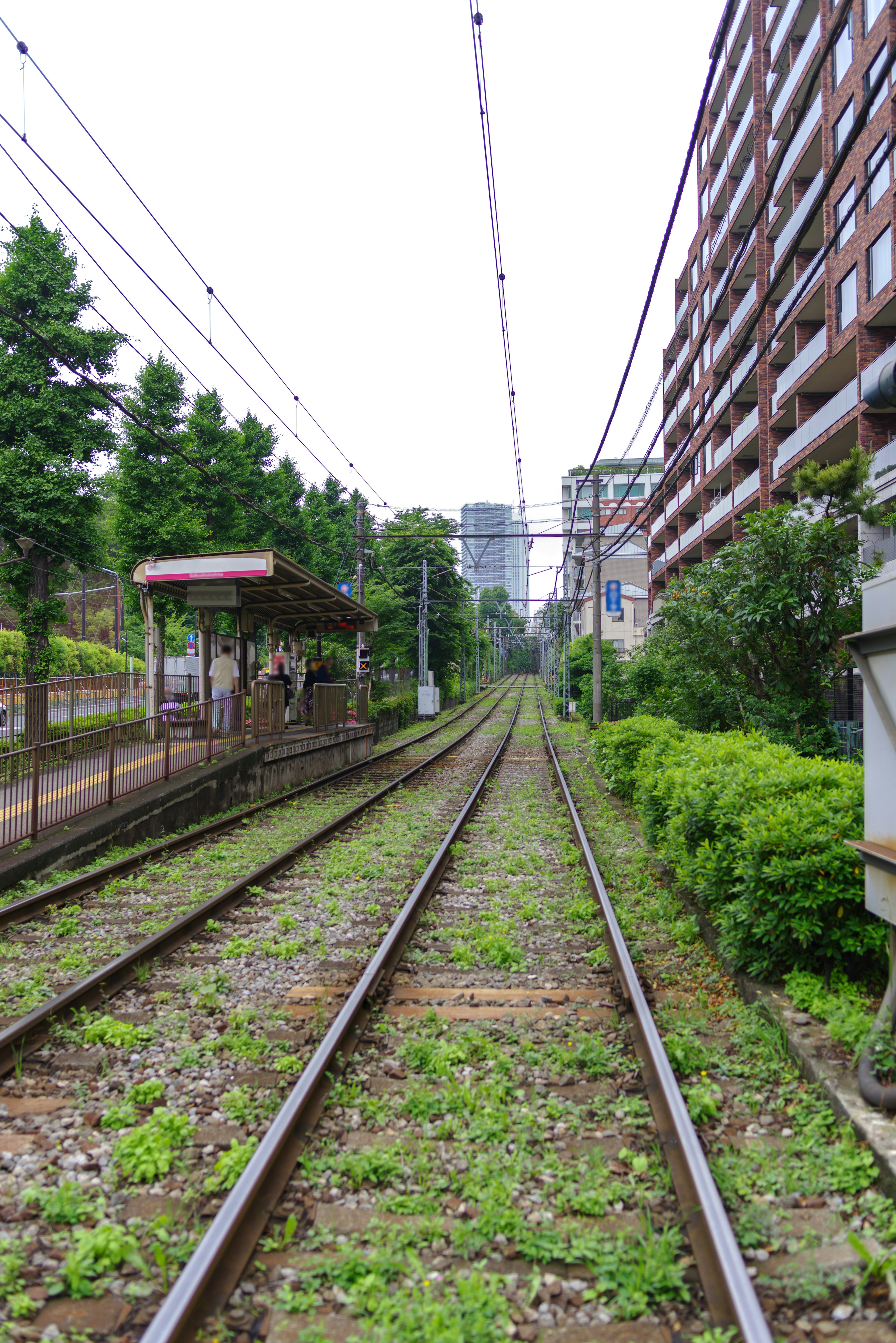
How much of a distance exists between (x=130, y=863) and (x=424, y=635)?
30.0 metres

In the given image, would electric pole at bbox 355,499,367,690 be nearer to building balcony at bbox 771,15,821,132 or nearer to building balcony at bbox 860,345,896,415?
building balcony at bbox 860,345,896,415

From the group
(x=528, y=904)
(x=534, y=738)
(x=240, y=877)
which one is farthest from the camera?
(x=534, y=738)

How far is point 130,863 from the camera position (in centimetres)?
917

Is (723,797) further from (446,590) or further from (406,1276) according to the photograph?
(446,590)

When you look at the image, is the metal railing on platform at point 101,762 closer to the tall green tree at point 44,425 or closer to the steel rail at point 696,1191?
the steel rail at point 696,1191

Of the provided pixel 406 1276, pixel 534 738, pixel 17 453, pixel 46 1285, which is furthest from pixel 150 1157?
pixel 534 738

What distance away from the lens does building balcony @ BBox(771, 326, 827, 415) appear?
82.4ft

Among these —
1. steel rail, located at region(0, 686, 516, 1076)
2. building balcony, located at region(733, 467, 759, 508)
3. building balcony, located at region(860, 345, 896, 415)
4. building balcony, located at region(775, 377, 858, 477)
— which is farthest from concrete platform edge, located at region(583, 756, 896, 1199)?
building balcony, located at region(733, 467, 759, 508)

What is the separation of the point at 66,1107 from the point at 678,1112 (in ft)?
9.50

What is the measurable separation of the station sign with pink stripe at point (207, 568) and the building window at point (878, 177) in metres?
17.3

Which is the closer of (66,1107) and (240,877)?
(66,1107)

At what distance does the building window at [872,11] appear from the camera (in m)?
21.8

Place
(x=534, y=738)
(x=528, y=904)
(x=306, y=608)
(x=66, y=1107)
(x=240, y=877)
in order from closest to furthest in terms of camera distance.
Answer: (x=66, y=1107), (x=528, y=904), (x=240, y=877), (x=306, y=608), (x=534, y=738)

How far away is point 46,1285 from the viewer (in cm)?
286
